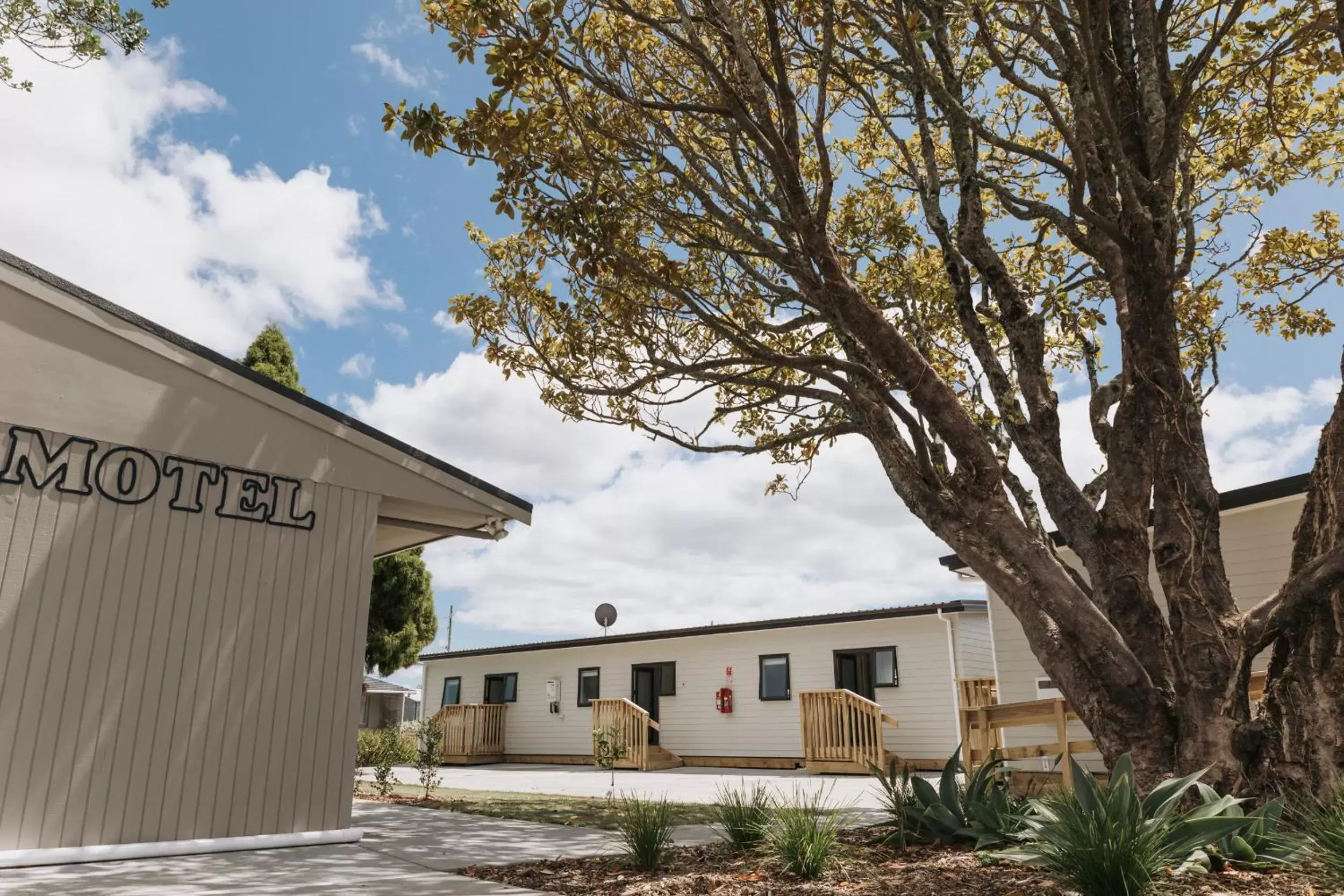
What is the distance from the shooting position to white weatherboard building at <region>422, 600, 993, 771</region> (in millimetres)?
17219

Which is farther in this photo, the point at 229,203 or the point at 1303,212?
the point at 229,203

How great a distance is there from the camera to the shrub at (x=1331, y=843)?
3.36 meters

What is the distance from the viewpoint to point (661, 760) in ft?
64.5

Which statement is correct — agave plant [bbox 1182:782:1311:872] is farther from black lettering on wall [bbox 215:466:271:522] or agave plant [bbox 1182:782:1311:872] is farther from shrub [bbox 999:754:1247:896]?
black lettering on wall [bbox 215:466:271:522]

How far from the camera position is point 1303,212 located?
377 inches

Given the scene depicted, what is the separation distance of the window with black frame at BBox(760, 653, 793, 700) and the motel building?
1356 cm

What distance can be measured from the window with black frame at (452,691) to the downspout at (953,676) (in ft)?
48.8

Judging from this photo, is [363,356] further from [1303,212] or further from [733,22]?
[1303,212]

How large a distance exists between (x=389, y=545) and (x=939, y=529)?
21.5 feet

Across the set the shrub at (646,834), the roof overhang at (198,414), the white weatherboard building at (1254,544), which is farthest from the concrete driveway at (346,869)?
the white weatherboard building at (1254,544)

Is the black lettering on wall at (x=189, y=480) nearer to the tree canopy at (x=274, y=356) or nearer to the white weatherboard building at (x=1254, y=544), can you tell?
the white weatherboard building at (x=1254, y=544)

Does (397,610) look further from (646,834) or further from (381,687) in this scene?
(646,834)

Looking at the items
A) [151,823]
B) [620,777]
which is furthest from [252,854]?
[620,777]

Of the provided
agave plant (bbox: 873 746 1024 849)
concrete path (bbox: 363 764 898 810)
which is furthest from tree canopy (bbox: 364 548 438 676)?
agave plant (bbox: 873 746 1024 849)
